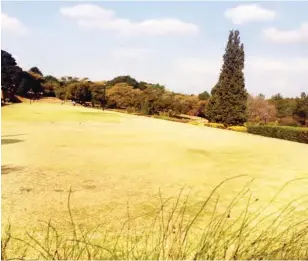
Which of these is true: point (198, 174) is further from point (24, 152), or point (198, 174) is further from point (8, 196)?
point (24, 152)

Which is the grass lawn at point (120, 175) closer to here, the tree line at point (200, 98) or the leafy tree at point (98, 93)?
the tree line at point (200, 98)

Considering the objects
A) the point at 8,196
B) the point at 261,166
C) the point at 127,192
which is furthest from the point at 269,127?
the point at 8,196

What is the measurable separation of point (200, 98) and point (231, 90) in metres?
41.4

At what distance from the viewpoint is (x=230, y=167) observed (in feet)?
48.4

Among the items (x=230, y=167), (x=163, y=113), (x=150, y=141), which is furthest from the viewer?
(x=163, y=113)

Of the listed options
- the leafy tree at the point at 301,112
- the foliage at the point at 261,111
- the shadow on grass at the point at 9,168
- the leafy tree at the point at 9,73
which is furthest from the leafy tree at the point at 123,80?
the shadow on grass at the point at 9,168

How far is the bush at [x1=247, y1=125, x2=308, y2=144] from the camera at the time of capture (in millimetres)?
27734

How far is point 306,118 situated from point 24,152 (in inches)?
2268

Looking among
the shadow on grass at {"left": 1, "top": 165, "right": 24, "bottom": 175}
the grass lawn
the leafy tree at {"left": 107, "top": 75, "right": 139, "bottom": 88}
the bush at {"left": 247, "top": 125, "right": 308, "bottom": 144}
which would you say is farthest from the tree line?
the shadow on grass at {"left": 1, "top": 165, "right": 24, "bottom": 175}

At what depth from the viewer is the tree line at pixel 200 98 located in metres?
43.5

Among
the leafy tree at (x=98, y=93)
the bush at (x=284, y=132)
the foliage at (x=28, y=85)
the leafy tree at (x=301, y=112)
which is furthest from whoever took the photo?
the foliage at (x=28, y=85)

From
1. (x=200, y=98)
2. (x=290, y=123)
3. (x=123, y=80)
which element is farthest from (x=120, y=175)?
(x=123, y=80)

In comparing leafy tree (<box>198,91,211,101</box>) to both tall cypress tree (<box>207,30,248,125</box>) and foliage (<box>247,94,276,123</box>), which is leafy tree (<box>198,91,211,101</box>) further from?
tall cypress tree (<box>207,30,248,125</box>)

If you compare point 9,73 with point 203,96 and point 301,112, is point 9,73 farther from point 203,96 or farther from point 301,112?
point 301,112
